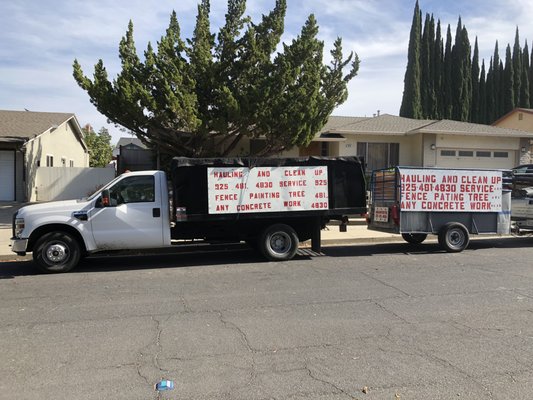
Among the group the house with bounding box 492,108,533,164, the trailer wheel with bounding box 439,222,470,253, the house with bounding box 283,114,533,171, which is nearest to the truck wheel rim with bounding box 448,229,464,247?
the trailer wheel with bounding box 439,222,470,253

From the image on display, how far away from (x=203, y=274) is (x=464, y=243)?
6505mm

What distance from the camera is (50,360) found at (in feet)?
14.7

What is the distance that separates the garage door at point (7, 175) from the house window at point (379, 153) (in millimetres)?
16129

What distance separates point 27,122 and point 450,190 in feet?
71.3

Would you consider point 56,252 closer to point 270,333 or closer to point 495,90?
point 270,333

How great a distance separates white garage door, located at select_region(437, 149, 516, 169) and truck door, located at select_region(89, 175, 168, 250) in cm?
1673

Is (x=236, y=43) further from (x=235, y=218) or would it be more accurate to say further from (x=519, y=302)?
(x=519, y=302)

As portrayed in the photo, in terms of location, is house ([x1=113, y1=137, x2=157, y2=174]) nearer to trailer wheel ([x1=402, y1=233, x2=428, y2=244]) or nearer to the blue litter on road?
trailer wheel ([x1=402, y1=233, x2=428, y2=244])

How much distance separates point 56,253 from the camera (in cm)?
879

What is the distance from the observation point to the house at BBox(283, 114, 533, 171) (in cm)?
2188

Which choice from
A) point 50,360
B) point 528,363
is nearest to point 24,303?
point 50,360

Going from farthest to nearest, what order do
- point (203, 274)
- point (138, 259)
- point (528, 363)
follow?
point (138, 259) → point (203, 274) → point (528, 363)

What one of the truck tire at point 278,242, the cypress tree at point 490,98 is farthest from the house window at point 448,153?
the cypress tree at point 490,98

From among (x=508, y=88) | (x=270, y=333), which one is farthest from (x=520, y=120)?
(x=270, y=333)
